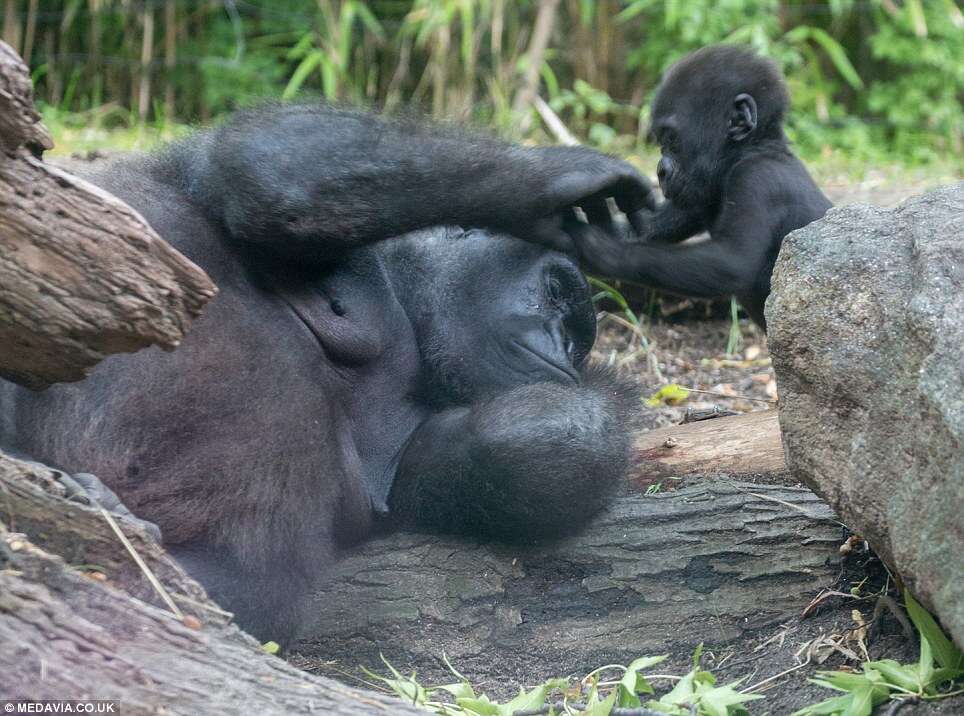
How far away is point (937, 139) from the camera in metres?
7.20

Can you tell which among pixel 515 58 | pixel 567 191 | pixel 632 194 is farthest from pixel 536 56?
pixel 567 191

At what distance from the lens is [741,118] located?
3.07 metres

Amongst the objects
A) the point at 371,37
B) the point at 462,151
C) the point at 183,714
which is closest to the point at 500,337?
the point at 462,151

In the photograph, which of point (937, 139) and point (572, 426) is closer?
point (572, 426)

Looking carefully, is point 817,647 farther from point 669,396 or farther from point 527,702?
point 669,396

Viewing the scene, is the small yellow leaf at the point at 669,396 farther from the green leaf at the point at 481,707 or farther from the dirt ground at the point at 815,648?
the green leaf at the point at 481,707

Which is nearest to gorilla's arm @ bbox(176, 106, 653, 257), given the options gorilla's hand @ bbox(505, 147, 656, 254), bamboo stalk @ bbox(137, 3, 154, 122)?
gorilla's hand @ bbox(505, 147, 656, 254)

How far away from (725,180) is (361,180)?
4.26ft

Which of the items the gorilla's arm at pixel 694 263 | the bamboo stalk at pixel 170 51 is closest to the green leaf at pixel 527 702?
the gorilla's arm at pixel 694 263

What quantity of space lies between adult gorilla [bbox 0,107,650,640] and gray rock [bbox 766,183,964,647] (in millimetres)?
499

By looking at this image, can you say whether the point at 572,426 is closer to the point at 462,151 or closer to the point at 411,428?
the point at 411,428

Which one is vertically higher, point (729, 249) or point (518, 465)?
point (729, 249)

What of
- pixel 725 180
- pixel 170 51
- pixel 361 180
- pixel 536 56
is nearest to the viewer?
pixel 361 180

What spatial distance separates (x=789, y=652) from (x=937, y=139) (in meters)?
5.96
